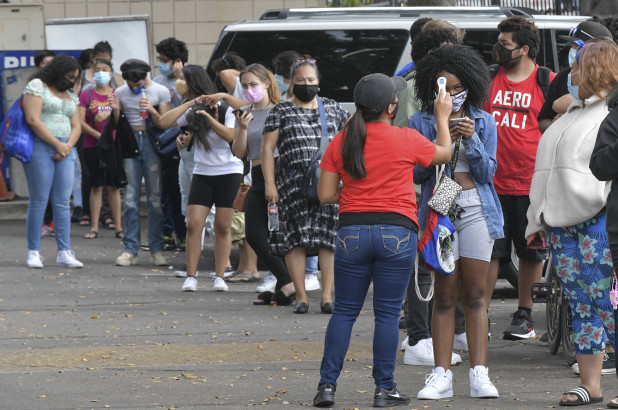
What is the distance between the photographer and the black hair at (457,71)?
6.33 m

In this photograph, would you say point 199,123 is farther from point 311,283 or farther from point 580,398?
point 580,398

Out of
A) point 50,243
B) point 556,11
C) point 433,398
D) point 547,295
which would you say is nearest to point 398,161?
point 433,398

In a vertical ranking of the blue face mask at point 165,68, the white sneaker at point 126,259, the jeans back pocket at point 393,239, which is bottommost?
the white sneaker at point 126,259

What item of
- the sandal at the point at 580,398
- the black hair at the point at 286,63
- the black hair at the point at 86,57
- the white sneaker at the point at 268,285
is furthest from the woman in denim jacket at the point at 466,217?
the black hair at the point at 86,57

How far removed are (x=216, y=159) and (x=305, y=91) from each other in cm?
190

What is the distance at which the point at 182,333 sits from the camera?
8.47 meters

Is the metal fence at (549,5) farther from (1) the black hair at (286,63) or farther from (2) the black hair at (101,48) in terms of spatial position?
(1) the black hair at (286,63)

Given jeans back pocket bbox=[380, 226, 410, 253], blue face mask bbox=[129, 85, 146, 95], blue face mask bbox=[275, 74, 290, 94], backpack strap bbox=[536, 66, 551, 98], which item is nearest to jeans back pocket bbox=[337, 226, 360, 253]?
jeans back pocket bbox=[380, 226, 410, 253]

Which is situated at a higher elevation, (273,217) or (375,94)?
(375,94)

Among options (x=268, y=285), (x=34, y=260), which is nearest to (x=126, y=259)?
(x=34, y=260)

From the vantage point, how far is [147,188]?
12.0 meters

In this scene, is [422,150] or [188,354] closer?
[422,150]

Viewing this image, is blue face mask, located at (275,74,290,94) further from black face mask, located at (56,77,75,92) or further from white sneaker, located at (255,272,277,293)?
black face mask, located at (56,77,75,92)

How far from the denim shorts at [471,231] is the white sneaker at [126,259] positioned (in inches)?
258
